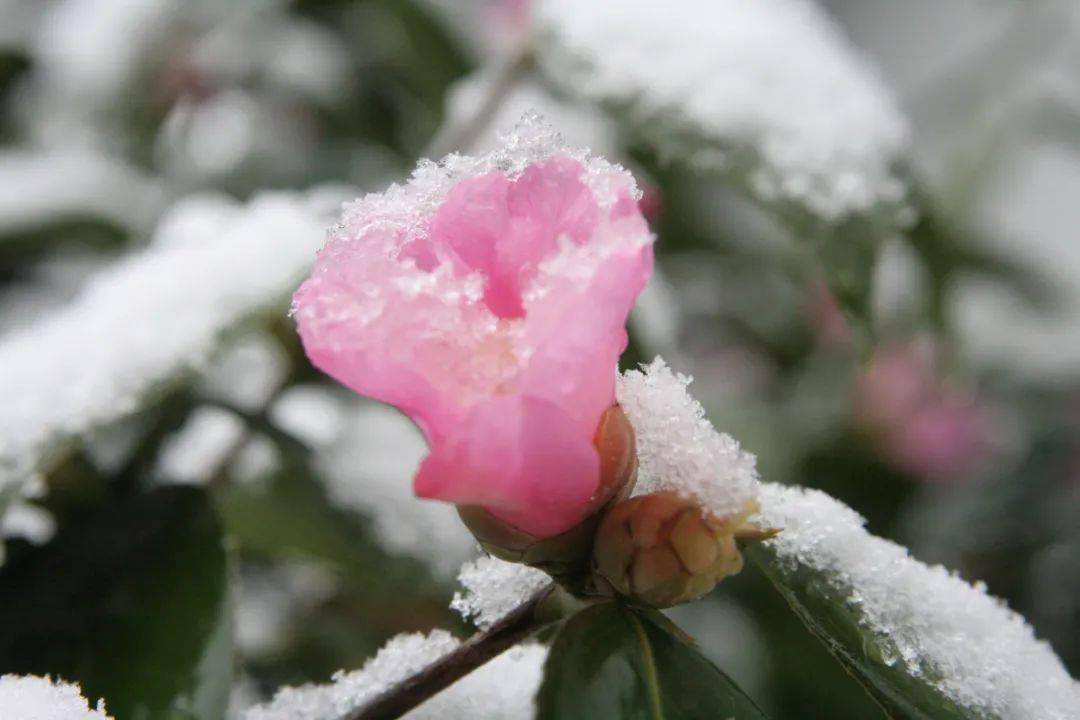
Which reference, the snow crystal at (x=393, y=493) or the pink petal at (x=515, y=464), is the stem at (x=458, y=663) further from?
the snow crystal at (x=393, y=493)

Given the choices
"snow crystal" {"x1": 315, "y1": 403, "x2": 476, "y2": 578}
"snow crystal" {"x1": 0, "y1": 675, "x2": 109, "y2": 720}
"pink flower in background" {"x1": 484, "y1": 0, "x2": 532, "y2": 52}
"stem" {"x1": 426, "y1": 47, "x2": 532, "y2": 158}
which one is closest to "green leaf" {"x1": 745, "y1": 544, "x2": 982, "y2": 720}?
"snow crystal" {"x1": 0, "y1": 675, "x2": 109, "y2": 720}

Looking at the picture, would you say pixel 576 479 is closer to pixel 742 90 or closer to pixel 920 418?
pixel 742 90

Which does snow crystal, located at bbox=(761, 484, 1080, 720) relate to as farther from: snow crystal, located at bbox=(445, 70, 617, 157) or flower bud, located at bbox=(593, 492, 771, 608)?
snow crystal, located at bbox=(445, 70, 617, 157)

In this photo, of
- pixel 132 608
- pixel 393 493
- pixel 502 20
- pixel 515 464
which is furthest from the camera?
pixel 502 20

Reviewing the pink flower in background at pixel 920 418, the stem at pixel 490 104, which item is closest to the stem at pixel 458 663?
the stem at pixel 490 104

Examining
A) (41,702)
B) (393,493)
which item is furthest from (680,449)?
(393,493)

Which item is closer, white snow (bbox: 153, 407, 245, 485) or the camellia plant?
the camellia plant
